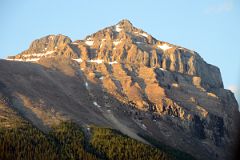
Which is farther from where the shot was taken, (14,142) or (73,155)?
(73,155)

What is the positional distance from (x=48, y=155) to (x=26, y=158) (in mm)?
10034

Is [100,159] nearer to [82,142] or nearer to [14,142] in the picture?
[82,142]

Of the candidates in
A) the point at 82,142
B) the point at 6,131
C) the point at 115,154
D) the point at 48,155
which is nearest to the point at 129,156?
the point at 115,154

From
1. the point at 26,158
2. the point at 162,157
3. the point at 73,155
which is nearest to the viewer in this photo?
the point at 26,158

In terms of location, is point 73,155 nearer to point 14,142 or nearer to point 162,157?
point 14,142

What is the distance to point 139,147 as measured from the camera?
189500 millimetres

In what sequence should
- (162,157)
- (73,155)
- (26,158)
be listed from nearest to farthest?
1. (26,158)
2. (73,155)
3. (162,157)

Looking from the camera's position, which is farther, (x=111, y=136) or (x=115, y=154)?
(x=111, y=136)

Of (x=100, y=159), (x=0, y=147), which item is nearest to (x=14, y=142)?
(x=0, y=147)

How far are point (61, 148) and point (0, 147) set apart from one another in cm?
2734

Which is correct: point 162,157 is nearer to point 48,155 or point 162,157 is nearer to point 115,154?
point 115,154

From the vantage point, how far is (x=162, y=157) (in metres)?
186

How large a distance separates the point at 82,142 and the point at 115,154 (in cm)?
1529

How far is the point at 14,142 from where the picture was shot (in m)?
159
